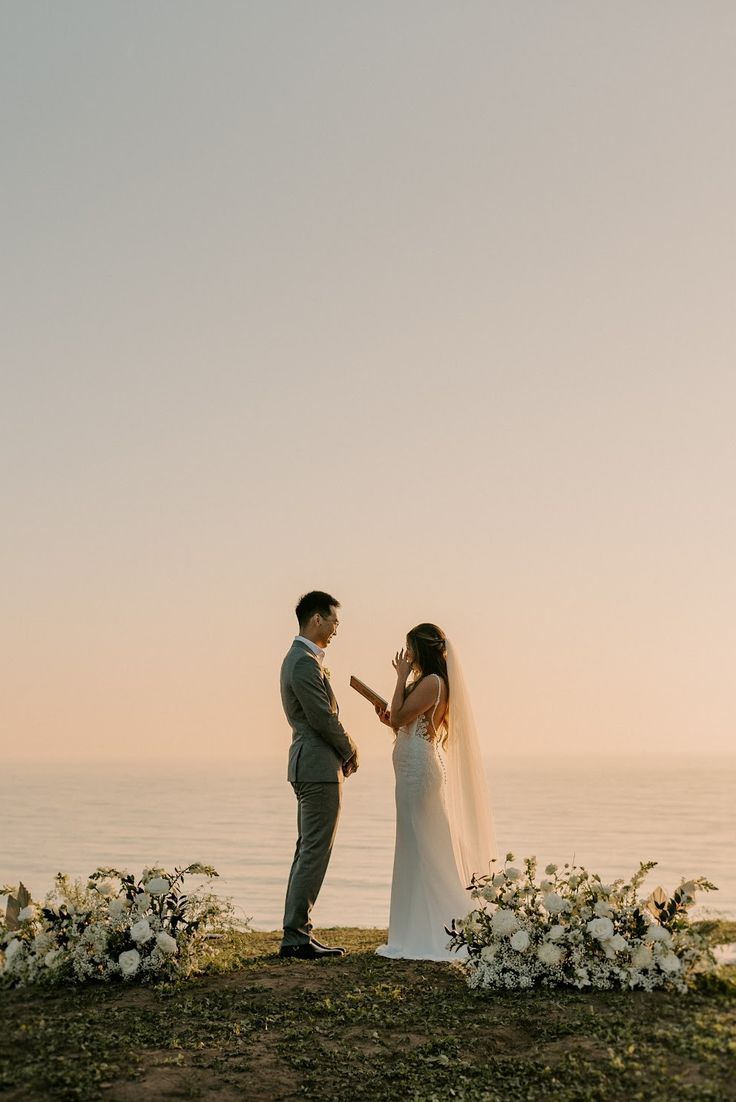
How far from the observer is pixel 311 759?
859cm

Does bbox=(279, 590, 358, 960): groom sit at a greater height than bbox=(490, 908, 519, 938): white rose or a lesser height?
greater

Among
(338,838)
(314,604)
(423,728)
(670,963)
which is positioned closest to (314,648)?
(314,604)

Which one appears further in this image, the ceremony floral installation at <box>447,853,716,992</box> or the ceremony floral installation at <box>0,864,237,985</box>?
the ceremony floral installation at <box>0,864,237,985</box>

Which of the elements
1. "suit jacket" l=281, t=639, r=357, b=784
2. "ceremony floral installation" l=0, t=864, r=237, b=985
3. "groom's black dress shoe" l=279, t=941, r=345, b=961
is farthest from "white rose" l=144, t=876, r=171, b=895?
"suit jacket" l=281, t=639, r=357, b=784

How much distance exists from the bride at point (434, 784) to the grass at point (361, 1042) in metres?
1.31

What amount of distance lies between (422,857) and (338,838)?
1879 cm

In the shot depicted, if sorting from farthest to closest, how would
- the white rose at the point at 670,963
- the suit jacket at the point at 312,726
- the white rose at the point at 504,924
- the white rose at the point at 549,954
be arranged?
the suit jacket at the point at 312,726 → the white rose at the point at 504,924 → the white rose at the point at 549,954 → the white rose at the point at 670,963

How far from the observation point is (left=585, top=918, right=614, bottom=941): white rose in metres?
6.91

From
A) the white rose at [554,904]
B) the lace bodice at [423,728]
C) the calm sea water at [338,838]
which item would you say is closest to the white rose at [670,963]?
the white rose at [554,904]

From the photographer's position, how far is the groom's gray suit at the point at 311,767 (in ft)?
27.5

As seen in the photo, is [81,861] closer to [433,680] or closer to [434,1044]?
[433,680]

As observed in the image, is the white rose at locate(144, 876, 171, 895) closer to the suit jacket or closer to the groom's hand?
the suit jacket

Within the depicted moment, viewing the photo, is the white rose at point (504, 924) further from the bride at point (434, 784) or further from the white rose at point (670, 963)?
the bride at point (434, 784)

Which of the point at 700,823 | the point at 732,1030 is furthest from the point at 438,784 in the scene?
the point at 700,823
